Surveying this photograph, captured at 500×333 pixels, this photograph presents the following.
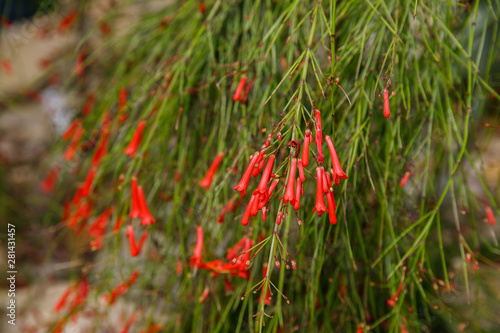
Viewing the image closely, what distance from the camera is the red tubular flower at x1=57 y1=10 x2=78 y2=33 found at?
1.73m

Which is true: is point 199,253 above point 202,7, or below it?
below

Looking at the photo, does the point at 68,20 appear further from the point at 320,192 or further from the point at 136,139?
the point at 320,192

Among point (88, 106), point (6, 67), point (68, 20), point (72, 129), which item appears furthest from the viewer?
point (6, 67)

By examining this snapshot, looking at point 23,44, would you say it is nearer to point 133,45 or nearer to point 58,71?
point 58,71

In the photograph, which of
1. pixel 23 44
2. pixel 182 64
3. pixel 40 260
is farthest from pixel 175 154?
pixel 23 44

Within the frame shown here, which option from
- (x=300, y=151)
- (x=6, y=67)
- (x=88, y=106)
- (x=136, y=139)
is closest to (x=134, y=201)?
(x=136, y=139)

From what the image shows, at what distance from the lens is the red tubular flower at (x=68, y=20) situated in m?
1.73

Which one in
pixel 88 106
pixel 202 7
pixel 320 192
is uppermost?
pixel 202 7

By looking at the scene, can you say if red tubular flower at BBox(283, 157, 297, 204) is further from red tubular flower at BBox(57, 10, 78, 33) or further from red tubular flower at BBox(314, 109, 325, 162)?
red tubular flower at BBox(57, 10, 78, 33)

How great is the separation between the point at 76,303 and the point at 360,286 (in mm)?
762

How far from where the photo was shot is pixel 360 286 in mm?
1030

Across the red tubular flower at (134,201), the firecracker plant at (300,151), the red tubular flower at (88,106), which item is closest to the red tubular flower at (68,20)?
the red tubular flower at (88,106)

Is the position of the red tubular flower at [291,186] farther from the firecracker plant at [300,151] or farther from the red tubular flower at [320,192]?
the firecracker plant at [300,151]

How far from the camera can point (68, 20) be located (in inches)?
68.0
